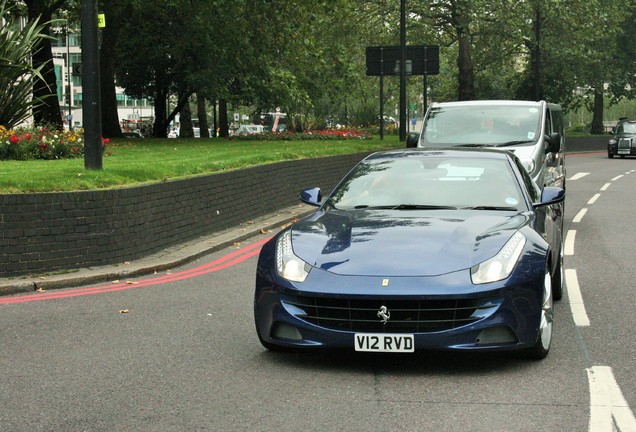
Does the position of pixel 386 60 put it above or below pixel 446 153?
above

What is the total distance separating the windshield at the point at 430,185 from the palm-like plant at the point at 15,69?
389 inches

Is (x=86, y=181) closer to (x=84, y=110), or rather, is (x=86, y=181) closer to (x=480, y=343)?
(x=84, y=110)

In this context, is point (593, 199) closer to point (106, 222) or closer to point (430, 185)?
point (106, 222)

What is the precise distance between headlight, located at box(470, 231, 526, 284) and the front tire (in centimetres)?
32

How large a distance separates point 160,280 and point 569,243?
5.95 metres

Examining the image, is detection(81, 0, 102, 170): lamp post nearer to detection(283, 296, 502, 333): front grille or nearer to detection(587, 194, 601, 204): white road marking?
detection(283, 296, 502, 333): front grille

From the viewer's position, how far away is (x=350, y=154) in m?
25.0

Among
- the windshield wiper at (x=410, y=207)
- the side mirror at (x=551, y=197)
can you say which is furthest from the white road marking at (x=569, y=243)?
the windshield wiper at (x=410, y=207)

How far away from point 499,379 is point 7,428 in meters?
2.87

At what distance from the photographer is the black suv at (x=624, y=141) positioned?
46.9 m

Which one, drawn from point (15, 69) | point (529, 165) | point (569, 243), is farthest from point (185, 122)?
point (569, 243)

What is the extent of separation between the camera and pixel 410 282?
652 cm

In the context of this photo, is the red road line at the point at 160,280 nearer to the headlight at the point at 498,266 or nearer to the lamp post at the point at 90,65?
the lamp post at the point at 90,65

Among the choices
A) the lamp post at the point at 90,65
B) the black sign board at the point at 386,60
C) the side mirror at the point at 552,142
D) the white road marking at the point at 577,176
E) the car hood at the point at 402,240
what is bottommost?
the white road marking at the point at 577,176
